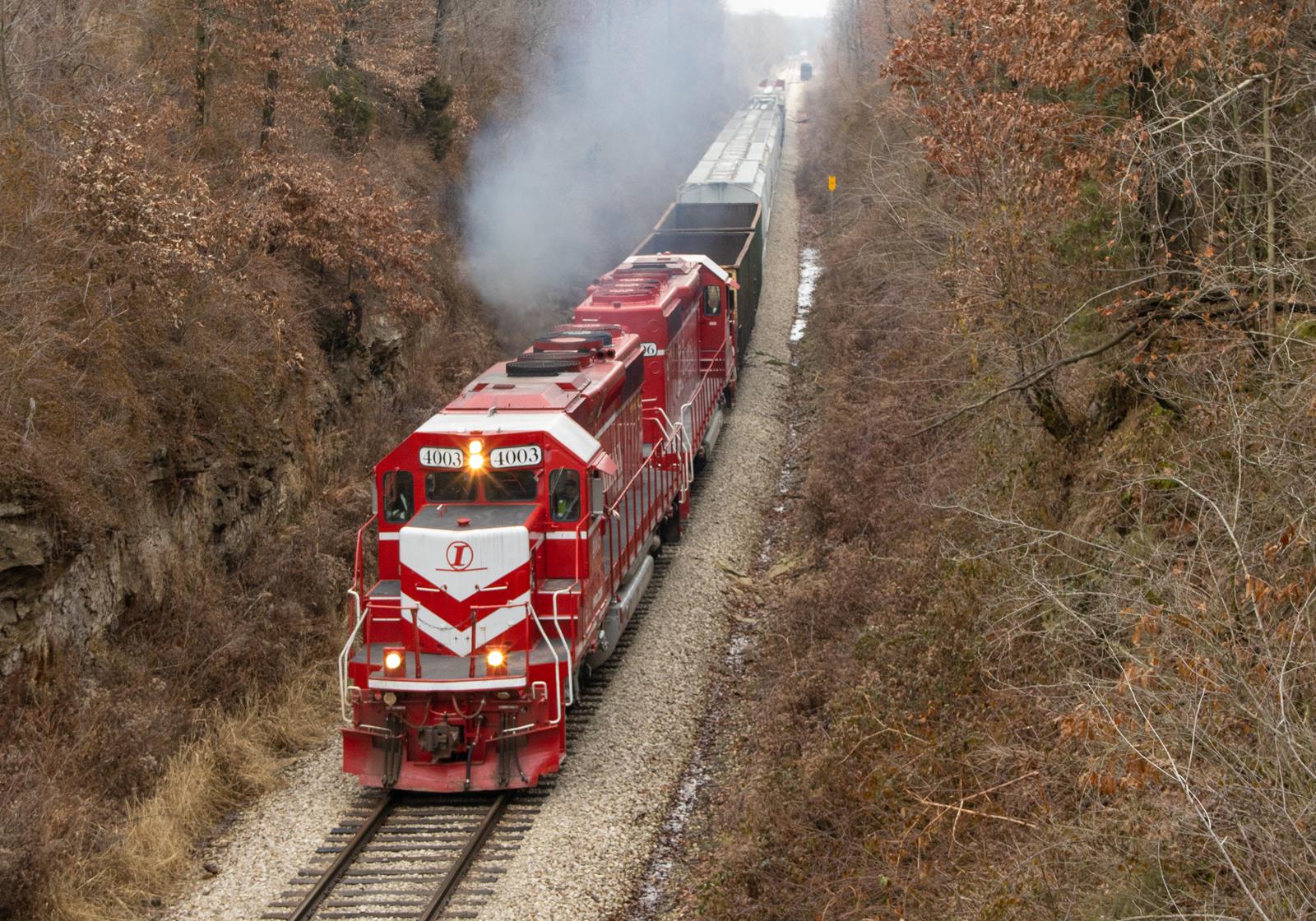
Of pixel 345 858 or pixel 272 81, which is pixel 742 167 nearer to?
pixel 272 81

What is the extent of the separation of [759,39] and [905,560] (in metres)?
145

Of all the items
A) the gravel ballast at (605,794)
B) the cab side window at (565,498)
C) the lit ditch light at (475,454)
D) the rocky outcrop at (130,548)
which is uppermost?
the lit ditch light at (475,454)

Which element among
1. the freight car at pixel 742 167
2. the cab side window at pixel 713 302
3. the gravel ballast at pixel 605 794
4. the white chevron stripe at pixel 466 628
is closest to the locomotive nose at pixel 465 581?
the white chevron stripe at pixel 466 628

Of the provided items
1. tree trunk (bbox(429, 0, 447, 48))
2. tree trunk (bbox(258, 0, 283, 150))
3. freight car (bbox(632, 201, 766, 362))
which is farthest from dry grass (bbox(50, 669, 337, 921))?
tree trunk (bbox(429, 0, 447, 48))

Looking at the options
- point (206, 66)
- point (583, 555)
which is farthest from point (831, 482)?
point (206, 66)

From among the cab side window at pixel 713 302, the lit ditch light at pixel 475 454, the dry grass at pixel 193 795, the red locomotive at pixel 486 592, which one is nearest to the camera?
the dry grass at pixel 193 795

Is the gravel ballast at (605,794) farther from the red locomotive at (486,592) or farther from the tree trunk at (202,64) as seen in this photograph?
the tree trunk at (202,64)

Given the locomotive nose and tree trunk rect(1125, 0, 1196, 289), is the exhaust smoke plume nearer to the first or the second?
the locomotive nose

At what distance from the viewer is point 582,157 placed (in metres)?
43.3

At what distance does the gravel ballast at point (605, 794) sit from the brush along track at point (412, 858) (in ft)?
0.61

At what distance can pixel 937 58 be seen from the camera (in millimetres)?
16656

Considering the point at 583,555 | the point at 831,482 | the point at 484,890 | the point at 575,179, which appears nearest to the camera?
the point at 484,890

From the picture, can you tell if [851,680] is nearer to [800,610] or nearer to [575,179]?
[800,610]

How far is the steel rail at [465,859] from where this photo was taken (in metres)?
10.0
